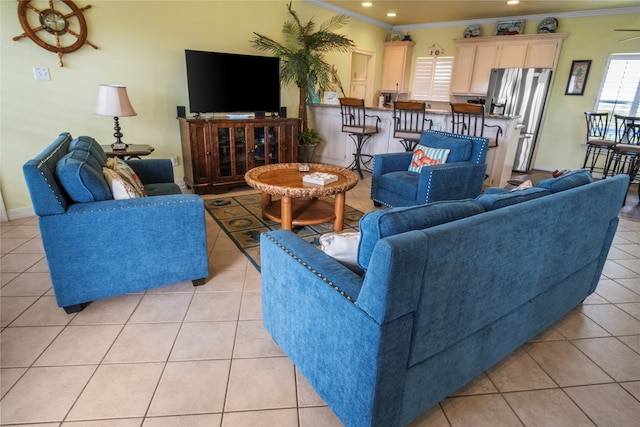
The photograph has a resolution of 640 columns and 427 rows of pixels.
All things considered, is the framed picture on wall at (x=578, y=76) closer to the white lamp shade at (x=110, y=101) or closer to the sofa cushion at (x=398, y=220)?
the sofa cushion at (x=398, y=220)

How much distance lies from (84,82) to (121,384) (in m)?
3.16

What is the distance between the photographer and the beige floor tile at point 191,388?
1403 millimetres

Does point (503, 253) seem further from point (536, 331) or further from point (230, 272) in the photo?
point (230, 272)

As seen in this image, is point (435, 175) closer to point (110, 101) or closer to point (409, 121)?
point (409, 121)

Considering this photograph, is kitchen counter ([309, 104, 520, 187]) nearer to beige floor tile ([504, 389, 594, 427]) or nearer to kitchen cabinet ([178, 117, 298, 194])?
kitchen cabinet ([178, 117, 298, 194])

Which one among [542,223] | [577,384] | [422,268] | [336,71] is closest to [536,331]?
[577,384]

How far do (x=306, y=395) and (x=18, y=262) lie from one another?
2.37 metres

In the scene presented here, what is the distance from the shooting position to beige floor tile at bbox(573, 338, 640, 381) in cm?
167

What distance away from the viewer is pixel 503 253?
123 cm

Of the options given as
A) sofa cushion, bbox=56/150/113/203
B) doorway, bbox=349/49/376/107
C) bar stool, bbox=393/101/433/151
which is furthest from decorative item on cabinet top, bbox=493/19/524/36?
sofa cushion, bbox=56/150/113/203

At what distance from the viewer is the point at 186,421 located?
52.9 inches

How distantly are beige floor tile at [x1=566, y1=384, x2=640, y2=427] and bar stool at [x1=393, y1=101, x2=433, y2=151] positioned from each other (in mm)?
3219

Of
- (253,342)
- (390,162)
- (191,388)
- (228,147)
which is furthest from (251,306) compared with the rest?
(228,147)

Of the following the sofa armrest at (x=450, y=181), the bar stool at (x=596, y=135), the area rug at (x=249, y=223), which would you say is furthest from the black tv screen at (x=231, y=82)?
the bar stool at (x=596, y=135)
